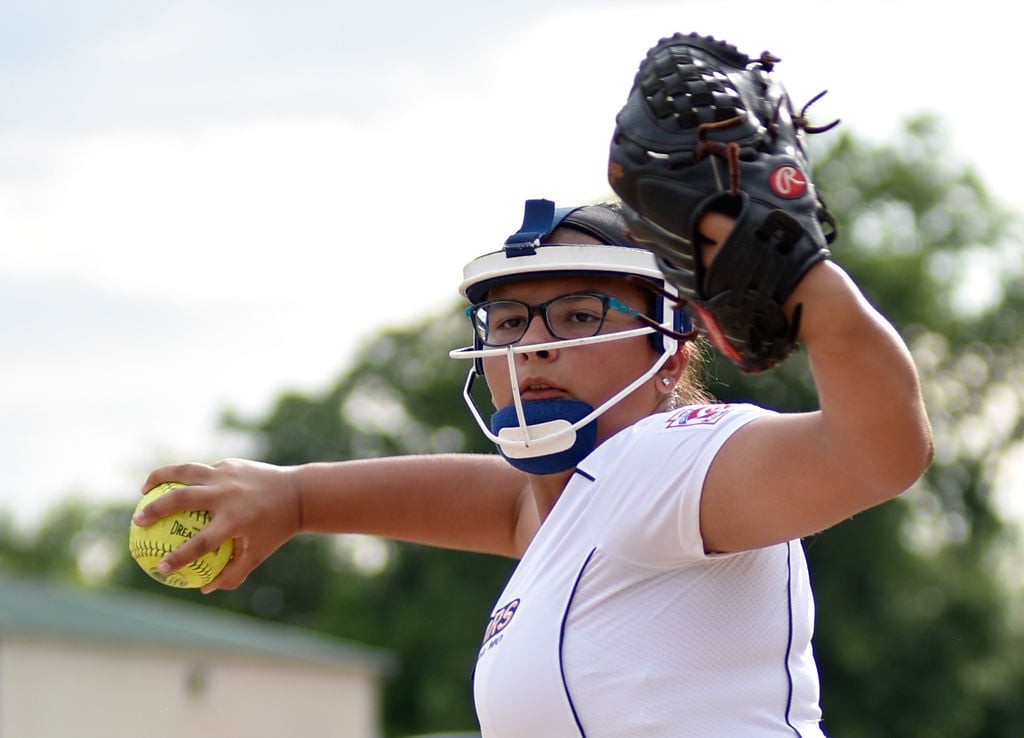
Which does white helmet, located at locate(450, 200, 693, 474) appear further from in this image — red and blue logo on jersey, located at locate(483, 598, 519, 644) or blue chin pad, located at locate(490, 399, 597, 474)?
red and blue logo on jersey, located at locate(483, 598, 519, 644)

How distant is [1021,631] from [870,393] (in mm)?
41773

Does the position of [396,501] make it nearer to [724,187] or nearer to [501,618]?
[501,618]

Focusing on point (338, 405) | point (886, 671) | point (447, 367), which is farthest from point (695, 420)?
point (338, 405)

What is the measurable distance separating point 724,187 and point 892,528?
3651 centimetres

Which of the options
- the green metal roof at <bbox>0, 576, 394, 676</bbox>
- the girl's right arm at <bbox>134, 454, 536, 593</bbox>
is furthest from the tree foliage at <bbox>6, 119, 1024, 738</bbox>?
the girl's right arm at <bbox>134, 454, 536, 593</bbox>

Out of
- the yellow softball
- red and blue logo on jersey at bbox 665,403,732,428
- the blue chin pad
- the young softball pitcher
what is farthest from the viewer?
the yellow softball

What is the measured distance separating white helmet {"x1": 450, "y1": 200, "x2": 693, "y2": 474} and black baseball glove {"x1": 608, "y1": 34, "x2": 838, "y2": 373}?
24.5 inches

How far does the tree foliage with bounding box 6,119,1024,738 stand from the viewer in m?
37.3

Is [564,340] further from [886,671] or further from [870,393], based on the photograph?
[886,671]

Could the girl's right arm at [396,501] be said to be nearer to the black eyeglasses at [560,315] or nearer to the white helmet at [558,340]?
the white helmet at [558,340]

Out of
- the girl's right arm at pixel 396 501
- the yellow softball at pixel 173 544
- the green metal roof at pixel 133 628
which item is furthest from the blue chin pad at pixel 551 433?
the green metal roof at pixel 133 628

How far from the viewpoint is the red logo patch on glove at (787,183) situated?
8.23ft

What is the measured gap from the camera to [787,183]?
252cm

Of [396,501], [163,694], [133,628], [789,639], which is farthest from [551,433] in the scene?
A: [133,628]
